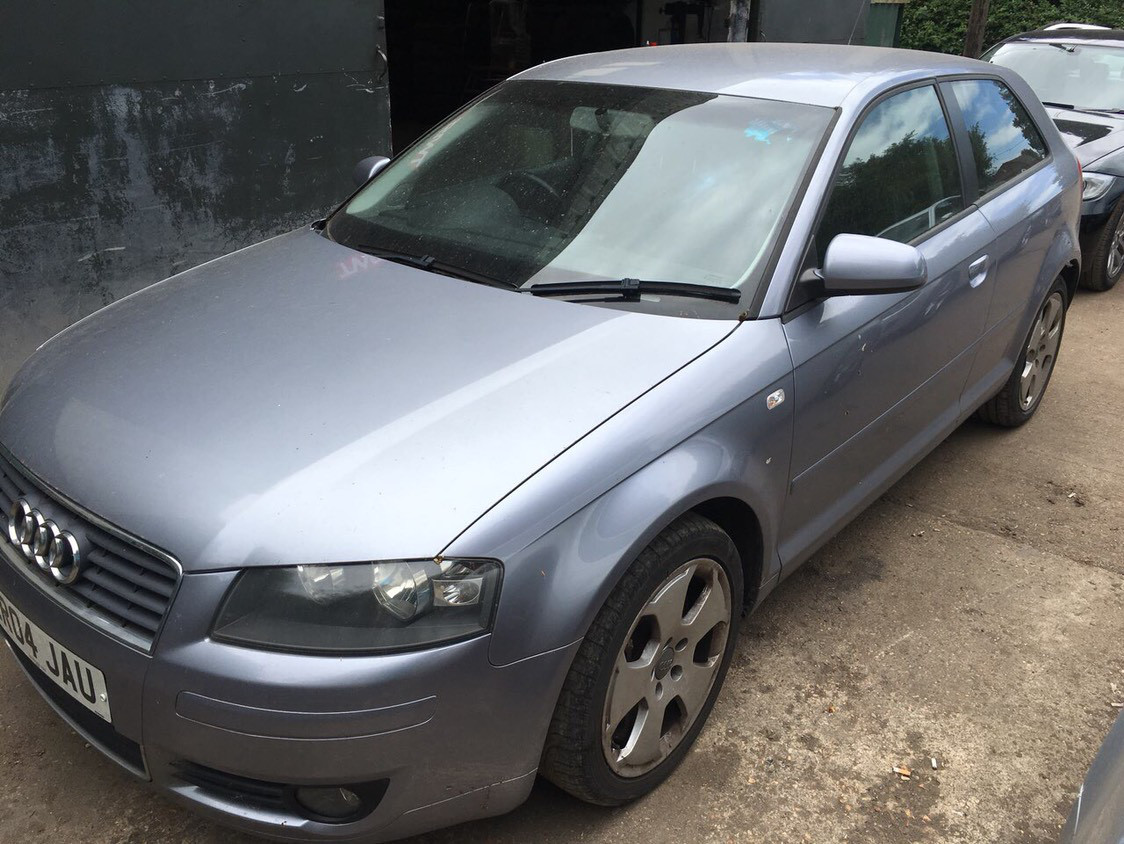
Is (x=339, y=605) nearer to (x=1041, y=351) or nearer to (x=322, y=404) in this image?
(x=322, y=404)

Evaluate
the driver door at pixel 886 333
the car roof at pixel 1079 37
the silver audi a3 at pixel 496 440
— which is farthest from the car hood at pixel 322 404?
the car roof at pixel 1079 37

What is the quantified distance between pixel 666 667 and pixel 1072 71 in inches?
278

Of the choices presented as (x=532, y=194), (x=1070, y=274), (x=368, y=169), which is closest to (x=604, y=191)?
(x=532, y=194)

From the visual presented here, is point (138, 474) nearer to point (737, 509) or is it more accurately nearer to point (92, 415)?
point (92, 415)

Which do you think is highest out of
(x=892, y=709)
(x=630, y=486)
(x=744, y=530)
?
(x=630, y=486)

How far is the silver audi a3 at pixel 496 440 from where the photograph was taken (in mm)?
1782

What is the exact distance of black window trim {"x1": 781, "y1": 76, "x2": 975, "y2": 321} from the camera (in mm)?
2514

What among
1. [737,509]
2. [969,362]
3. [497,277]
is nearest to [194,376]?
[497,277]

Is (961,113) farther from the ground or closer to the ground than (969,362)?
farther from the ground

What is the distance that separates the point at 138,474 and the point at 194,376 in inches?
14.1

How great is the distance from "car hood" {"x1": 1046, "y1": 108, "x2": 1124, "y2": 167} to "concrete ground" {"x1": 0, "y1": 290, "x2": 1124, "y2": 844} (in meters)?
3.45

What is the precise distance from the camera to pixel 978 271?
3.37m

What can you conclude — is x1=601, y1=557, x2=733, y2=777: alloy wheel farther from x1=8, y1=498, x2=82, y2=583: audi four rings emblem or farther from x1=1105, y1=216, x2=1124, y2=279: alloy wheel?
x1=1105, y1=216, x2=1124, y2=279: alloy wheel

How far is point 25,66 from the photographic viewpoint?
4.32m
